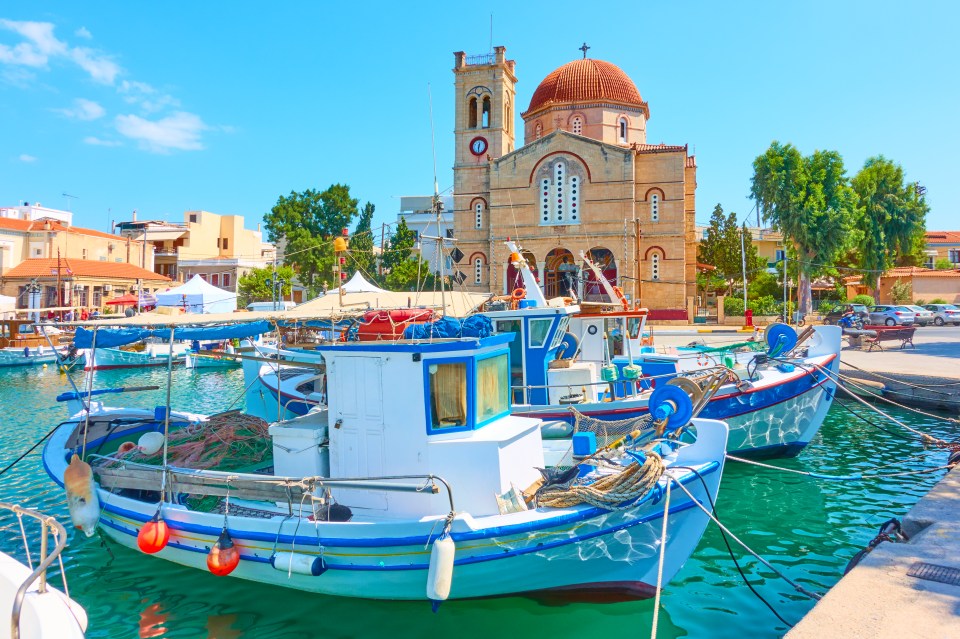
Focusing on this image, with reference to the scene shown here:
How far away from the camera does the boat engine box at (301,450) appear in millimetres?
7578

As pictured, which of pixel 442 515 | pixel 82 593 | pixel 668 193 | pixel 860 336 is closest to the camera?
pixel 442 515

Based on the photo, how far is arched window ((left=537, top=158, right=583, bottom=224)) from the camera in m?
39.4

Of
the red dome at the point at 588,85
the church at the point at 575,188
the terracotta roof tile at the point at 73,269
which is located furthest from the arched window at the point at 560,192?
the terracotta roof tile at the point at 73,269

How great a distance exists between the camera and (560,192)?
130 ft

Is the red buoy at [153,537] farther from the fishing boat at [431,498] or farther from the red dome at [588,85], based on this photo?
the red dome at [588,85]

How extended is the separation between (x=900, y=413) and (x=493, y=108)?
32.7 m

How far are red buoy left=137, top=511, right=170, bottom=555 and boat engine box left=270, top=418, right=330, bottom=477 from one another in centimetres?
137

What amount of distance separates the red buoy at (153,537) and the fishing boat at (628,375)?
5833 millimetres

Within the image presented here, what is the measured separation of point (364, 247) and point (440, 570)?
4007 cm

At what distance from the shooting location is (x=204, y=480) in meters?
7.40

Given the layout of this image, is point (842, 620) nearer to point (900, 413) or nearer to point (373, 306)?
point (373, 306)

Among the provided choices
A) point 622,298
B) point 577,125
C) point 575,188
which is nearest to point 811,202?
point 575,188

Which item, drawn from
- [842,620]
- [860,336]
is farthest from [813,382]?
[860,336]

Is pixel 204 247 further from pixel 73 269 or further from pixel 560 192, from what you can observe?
pixel 560 192
